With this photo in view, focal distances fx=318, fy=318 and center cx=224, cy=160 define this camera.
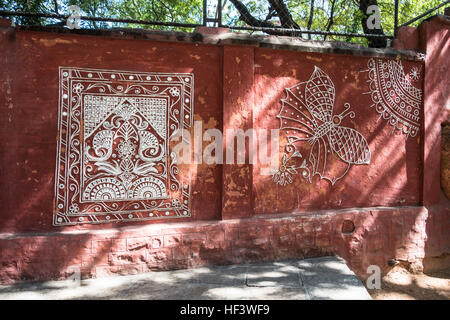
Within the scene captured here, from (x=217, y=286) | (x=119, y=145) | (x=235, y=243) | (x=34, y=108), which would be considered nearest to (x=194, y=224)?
(x=235, y=243)

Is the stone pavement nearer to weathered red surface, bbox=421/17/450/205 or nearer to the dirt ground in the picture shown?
the dirt ground

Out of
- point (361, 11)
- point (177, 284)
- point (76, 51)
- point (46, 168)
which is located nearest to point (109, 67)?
point (76, 51)

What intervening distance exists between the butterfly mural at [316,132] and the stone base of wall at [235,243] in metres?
0.48

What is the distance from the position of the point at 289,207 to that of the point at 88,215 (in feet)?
6.52

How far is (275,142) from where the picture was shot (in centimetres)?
335

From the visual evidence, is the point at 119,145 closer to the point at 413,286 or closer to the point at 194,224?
the point at 194,224

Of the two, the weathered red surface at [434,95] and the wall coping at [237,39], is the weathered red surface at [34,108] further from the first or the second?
the weathered red surface at [434,95]

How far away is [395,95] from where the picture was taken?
12.3 feet

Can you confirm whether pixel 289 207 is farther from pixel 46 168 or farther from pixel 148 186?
pixel 46 168

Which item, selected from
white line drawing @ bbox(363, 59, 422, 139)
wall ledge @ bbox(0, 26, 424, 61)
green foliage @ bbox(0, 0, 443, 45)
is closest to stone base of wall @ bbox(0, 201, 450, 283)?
white line drawing @ bbox(363, 59, 422, 139)

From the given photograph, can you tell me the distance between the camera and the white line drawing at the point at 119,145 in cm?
281

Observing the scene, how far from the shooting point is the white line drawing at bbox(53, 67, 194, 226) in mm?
2809

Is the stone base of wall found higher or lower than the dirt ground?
higher

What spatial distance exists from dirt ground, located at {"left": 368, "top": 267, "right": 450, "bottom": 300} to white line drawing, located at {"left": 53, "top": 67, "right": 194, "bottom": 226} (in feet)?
8.12
